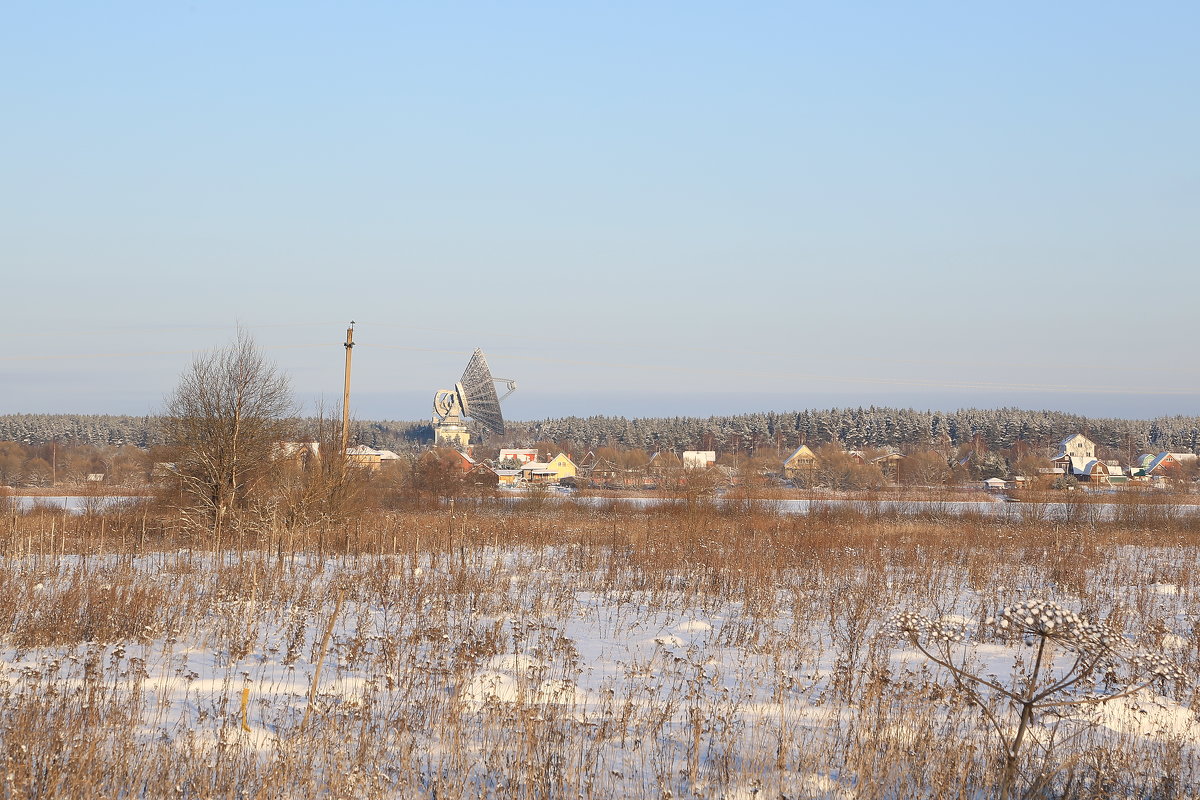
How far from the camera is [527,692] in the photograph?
7086mm

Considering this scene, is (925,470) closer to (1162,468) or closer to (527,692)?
(1162,468)

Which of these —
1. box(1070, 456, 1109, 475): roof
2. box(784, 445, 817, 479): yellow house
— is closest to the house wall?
box(1070, 456, 1109, 475): roof

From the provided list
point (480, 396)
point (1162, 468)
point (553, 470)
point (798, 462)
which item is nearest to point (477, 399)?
point (480, 396)

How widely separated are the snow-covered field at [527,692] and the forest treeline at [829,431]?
10652cm

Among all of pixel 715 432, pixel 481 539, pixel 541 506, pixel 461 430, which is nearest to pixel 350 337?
pixel 481 539

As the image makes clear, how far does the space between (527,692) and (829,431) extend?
423 ft

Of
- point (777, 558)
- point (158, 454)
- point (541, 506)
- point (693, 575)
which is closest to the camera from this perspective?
point (693, 575)

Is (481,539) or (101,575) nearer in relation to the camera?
(101,575)

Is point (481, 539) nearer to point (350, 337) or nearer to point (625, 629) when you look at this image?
point (350, 337)

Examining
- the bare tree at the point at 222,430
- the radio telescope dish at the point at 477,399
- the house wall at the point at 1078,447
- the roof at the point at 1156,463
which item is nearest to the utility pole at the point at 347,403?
the bare tree at the point at 222,430

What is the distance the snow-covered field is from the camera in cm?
521

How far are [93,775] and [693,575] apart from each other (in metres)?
10.1

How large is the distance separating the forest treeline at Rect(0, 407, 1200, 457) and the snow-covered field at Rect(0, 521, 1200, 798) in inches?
4194

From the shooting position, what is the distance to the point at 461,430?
9031 centimetres
